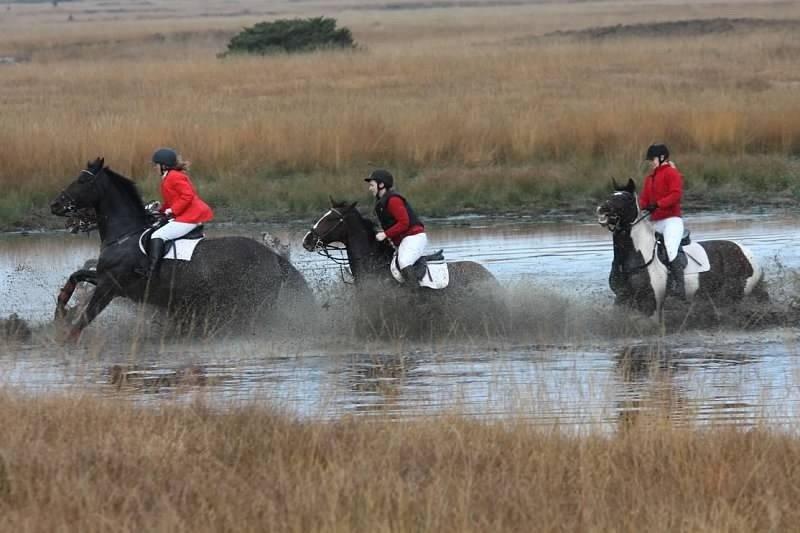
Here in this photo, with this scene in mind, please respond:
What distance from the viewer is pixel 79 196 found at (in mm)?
14344

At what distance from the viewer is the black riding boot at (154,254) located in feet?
47.0

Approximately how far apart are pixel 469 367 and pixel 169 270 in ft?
11.6

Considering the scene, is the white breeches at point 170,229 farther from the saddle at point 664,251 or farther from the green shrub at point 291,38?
the green shrub at point 291,38

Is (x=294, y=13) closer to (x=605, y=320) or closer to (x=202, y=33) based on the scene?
(x=202, y=33)

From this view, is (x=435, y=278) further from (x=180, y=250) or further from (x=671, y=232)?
(x=180, y=250)

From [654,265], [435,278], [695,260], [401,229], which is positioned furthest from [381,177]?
[695,260]

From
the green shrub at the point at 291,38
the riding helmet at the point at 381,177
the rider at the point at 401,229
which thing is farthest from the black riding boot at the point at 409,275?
the green shrub at the point at 291,38

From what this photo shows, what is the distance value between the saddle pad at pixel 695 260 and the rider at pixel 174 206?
4.67 meters

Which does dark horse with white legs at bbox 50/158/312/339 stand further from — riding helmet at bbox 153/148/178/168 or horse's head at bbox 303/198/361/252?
horse's head at bbox 303/198/361/252

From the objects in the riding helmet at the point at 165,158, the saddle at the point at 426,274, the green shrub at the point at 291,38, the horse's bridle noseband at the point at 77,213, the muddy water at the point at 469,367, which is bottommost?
the muddy water at the point at 469,367

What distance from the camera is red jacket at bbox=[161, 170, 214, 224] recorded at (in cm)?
1410

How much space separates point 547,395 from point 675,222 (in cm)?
456

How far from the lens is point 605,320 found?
14.3 metres

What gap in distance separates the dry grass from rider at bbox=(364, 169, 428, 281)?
5066mm
